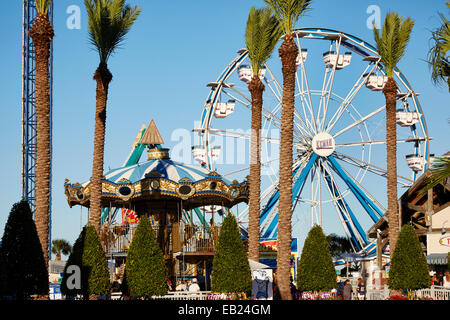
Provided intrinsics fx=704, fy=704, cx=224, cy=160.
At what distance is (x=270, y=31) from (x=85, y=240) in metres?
10.7

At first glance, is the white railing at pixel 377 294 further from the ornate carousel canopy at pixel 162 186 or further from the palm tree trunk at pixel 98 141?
the palm tree trunk at pixel 98 141

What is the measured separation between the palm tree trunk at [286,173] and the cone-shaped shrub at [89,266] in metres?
5.47

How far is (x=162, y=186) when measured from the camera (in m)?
29.2

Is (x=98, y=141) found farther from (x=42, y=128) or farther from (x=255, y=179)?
(x=255, y=179)

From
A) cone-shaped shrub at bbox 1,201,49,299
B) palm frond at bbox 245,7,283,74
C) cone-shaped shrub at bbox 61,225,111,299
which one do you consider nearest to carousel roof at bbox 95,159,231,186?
palm frond at bbox 245,7,283,74

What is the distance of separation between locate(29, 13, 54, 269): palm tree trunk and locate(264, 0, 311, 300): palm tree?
729cm

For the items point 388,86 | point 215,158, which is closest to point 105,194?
point 388,86

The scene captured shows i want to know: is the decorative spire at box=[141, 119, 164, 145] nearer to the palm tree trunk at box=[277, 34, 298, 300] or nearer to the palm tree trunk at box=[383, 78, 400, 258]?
the palm tree trunk at box=[383, 78, 400, 258]

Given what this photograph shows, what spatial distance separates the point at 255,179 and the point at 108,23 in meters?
7.81

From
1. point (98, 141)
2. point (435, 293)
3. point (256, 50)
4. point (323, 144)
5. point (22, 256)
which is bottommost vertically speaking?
point (435, 293)

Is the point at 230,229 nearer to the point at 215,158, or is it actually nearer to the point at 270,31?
the point at 270,31

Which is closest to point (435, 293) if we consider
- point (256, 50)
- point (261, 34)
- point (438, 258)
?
point (438, 258)

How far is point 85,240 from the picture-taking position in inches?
795

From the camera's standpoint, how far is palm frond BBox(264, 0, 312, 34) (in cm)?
2339
